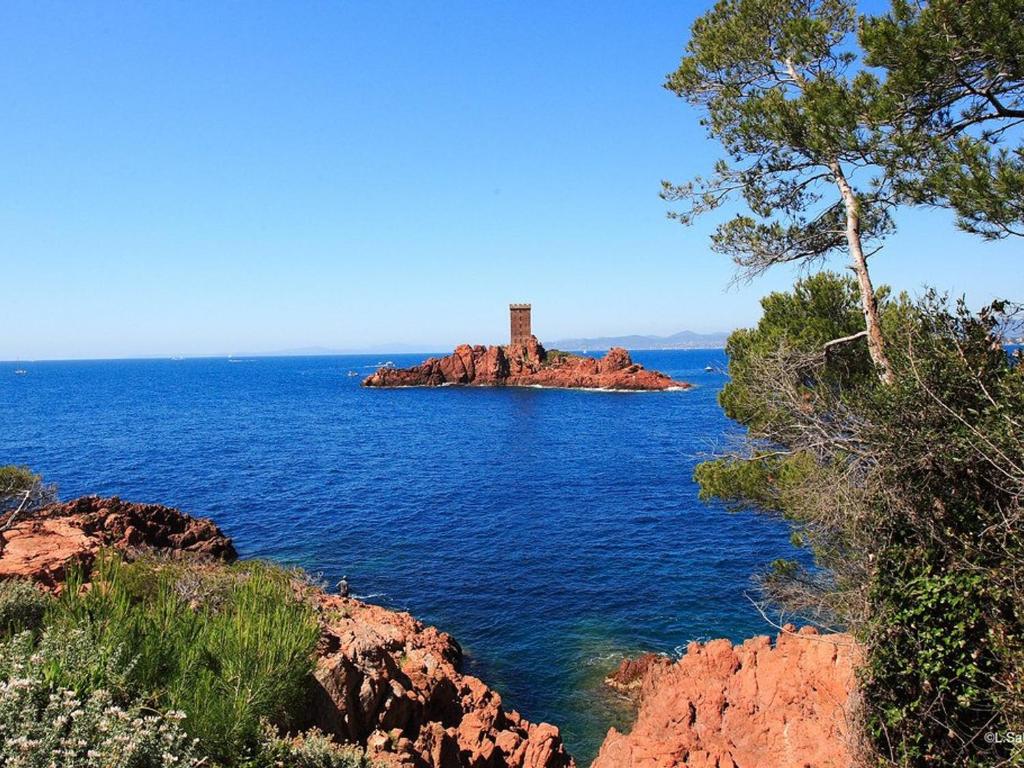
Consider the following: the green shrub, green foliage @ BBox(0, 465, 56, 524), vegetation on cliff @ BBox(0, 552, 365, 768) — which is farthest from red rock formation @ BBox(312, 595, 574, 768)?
green foliage @ BBox(0, 465, 56, 524)

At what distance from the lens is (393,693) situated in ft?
37.4

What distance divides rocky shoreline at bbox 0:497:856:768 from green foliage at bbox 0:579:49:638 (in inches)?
142

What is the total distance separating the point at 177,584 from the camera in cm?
1273

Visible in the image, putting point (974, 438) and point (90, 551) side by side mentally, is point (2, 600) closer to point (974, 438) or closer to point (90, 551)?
point (90, 551)

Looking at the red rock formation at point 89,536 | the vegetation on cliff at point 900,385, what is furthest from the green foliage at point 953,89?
the red rock formation at point 89,536

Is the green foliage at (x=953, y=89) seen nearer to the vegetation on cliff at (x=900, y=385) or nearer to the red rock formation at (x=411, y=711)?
the vegetation on cliff at (x=900, y=385)

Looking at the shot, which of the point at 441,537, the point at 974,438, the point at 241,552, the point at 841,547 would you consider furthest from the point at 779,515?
the point at 241,552

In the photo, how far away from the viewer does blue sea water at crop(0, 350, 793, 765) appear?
Answer: 2105cm

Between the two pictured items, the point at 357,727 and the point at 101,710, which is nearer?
the point at 101,710

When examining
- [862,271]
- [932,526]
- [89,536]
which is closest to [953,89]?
[862,271]

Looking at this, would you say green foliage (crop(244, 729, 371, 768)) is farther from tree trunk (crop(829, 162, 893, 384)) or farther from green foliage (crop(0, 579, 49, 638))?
tree trunk (crop(829, 162, 893, 384))

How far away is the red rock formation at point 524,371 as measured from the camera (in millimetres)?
118100

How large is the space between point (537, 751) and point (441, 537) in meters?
19.9

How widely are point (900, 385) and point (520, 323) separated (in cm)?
12500
